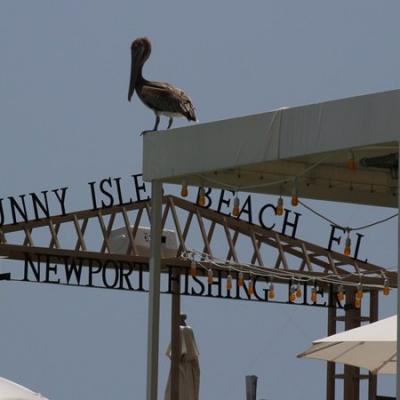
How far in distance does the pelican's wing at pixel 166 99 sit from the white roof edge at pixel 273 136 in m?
0.80

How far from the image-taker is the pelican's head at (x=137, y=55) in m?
14.5

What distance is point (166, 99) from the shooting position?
14.2m

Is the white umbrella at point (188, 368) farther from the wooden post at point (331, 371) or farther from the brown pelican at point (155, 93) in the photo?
the brown pelican at point (155, 93)

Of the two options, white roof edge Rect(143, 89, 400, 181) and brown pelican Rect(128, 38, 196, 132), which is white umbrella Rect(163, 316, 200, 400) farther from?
white roof edge Rect(143, 89, 400, 181)

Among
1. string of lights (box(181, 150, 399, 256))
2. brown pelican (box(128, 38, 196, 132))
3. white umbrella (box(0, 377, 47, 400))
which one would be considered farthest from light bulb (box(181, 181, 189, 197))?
white umbrella (box(0, 377, 47, 400))

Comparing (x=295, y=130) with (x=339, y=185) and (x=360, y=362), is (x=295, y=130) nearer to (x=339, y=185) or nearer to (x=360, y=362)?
(x=339, y=185)

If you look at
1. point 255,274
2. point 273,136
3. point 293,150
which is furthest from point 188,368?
point 293,150

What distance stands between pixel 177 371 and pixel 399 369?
1134cm

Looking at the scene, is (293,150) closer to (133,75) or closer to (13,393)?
(133,75)

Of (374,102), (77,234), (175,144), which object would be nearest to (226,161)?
(175,144)

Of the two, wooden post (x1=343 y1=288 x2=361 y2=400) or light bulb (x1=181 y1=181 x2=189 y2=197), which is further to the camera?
wooden post (x1=343 y1=288 x2=361 y2=400)

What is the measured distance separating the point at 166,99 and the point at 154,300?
6.20ft

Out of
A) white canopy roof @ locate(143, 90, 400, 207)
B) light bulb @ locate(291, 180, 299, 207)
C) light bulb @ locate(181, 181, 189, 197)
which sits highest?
white canopy roof @ locate(143, 90, 400, 207)

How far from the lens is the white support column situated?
13.2 m
